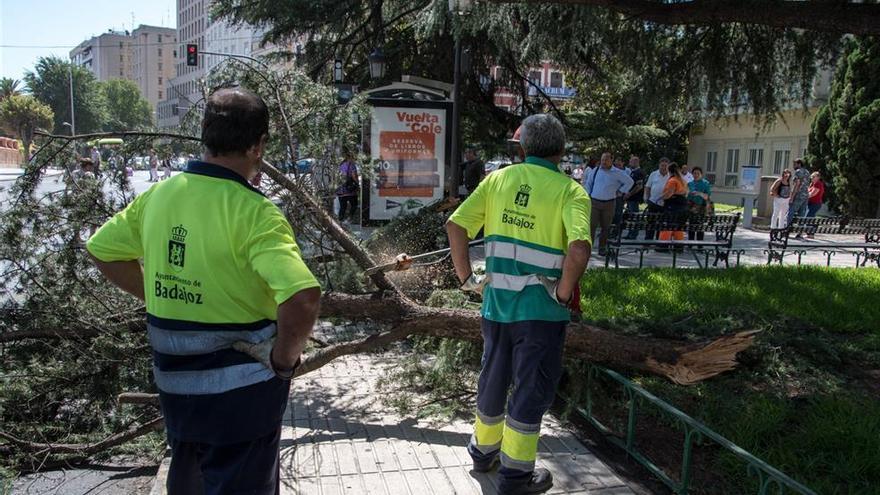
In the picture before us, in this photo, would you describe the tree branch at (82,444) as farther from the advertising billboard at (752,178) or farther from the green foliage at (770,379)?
the advertising billboard at (752,178)

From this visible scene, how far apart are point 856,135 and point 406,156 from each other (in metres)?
14.4

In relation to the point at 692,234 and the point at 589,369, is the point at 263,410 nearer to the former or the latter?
the point at 589,369

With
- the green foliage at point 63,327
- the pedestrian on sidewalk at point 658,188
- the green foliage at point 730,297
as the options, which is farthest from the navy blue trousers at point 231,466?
the pedestrian on sidewalk at point 658,188

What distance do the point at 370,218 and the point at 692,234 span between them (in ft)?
18.6

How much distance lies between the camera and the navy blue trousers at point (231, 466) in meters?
2.10

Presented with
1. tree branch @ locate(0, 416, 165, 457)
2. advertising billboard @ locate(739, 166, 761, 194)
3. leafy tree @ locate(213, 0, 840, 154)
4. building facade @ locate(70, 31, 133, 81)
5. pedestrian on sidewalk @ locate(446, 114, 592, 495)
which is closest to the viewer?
pedestrian on sidewalk @ locate(446, 114, 592, 495)

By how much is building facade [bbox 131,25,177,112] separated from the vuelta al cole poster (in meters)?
137

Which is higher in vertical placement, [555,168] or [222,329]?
[555,168]

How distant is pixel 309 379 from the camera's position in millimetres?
5234

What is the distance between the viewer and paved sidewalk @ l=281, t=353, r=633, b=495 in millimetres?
3512

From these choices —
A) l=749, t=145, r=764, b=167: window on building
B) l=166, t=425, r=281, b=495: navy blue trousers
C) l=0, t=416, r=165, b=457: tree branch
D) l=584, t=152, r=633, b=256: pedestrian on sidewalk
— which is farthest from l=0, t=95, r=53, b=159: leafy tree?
l=166, t=425, r=281, b=495: navy blue trousers

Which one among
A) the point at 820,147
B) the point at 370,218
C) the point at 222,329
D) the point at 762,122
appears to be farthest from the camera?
the point at 820,147

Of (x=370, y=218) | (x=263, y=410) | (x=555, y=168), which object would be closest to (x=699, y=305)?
(x=555, y=168)

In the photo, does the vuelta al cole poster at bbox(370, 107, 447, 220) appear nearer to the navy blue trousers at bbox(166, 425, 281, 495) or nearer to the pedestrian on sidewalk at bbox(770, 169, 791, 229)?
the pedestrian on sidewalk at bbox(770, 169, 791, 229)
